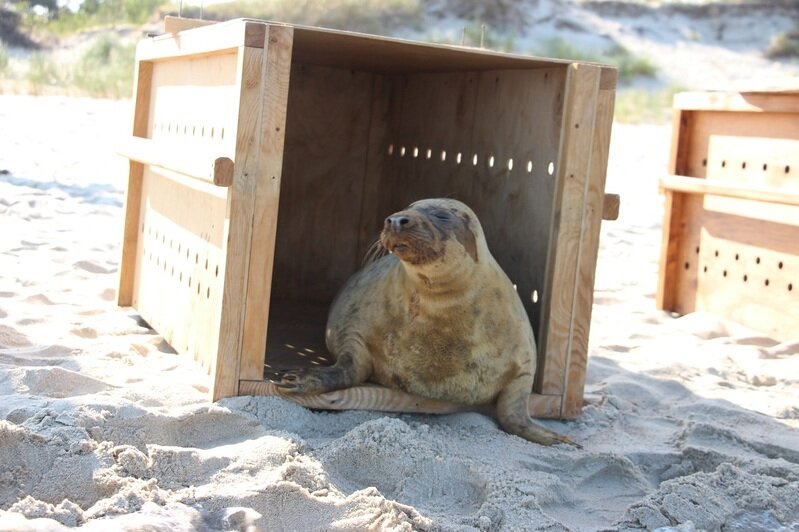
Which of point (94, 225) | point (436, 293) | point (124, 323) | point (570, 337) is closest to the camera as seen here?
point (436, 293)

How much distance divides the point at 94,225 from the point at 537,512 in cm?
517

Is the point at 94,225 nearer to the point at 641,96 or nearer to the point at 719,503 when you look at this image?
the point at 719,503

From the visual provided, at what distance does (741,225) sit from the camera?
6258 mm

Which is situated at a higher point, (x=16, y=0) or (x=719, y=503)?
(x=16, y=0)

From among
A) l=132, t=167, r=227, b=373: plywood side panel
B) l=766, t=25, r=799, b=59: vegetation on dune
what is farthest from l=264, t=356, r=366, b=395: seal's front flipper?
l=766, t=25, r=799, b=59: vegetation on dune

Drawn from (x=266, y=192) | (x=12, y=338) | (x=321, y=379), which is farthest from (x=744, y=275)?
(x=12, y=338)

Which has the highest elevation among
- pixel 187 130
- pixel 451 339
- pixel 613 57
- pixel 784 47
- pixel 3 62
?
pixel 784 47

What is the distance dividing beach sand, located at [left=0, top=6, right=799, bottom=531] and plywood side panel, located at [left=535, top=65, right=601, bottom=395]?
46 cm

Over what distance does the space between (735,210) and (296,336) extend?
2859mm

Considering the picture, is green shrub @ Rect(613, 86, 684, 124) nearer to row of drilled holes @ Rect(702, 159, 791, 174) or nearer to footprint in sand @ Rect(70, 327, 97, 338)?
row of drilled holes @ Rect(702, 159, 791, 174)

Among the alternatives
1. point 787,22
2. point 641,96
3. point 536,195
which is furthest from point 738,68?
point 536,195

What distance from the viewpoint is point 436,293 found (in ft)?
12.6

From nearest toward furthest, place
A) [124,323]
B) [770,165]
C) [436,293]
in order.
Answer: [436,293]
[124,323]
[770,165]

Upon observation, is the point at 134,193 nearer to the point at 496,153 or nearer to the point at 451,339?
the point at 496,153
